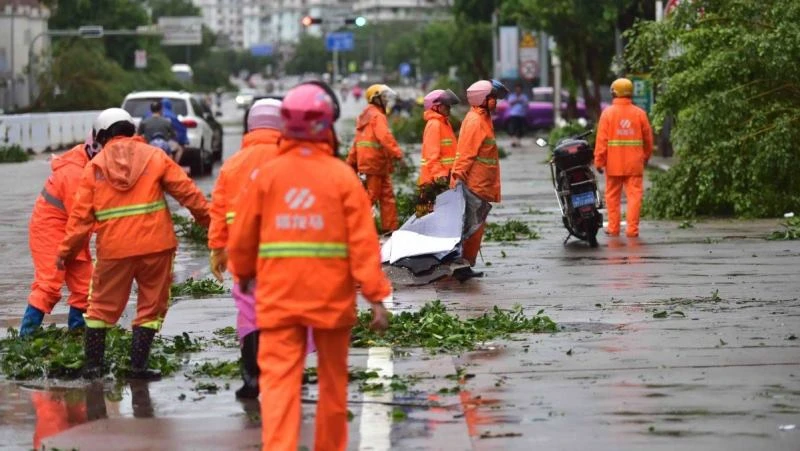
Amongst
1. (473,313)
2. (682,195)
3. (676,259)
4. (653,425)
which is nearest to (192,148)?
(682,195)

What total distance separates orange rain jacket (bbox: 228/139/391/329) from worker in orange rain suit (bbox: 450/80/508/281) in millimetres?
8106

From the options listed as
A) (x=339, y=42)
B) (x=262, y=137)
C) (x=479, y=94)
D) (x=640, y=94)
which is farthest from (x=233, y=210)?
(x=339, y=42)

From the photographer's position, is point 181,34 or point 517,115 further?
point 181,34

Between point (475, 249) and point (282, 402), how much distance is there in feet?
28.3

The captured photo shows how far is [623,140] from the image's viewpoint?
62.7 feet

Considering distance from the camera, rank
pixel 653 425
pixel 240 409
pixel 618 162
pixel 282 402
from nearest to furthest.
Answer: pixel 282 402
pixel 653 425
pixel 240 409
pixel 618 162

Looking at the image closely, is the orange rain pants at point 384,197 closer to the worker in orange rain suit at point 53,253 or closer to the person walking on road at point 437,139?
the person walking on road at point 437,139

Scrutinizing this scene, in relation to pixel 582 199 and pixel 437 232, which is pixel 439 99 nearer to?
pixel 582 199

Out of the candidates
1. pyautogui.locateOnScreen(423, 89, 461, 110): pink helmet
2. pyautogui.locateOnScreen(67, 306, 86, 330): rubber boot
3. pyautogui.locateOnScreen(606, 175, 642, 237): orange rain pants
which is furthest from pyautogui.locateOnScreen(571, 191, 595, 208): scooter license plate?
pyautogui.locateOnScreen(67, 306, 86, 330): rubber boot

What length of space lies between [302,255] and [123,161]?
327cm

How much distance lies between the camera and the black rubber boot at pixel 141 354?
1030 centimetres

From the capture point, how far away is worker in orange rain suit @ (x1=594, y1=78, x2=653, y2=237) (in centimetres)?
1905

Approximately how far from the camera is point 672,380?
31.7 ft

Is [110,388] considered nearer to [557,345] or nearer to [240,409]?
[240,409]
